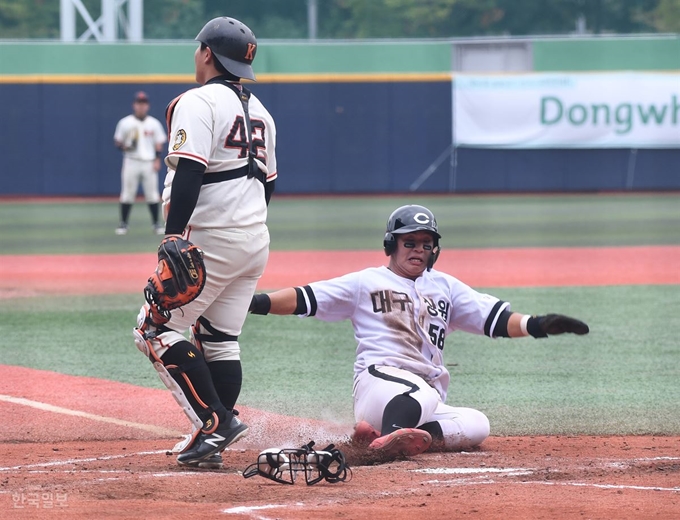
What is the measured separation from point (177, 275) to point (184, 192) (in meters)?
0.31

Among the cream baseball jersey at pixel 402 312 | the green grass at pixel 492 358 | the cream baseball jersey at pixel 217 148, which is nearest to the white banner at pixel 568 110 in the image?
the green grass at pixel 492 358

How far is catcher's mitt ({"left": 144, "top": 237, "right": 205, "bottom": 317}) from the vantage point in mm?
4246

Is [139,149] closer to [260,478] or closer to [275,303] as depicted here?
[275,303]

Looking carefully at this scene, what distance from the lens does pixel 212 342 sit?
15.1ft

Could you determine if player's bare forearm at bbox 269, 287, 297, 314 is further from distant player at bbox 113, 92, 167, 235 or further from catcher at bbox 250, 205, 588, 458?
distant player at bbox 113, 92, 167, 235

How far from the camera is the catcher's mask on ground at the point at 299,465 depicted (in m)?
4.09

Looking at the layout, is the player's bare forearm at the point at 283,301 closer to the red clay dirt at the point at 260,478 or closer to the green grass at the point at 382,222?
the red clay dirt at the point at 260,478

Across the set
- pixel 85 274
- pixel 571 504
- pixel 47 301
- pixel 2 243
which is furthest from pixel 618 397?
pixel 2 243

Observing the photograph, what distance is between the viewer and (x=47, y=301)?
385 inches

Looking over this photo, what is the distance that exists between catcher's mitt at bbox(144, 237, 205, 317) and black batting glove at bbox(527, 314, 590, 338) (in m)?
1.31

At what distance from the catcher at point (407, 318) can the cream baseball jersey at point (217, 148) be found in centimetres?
45

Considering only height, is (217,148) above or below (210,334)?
above

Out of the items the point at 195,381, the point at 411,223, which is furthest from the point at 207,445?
the point at 411,223

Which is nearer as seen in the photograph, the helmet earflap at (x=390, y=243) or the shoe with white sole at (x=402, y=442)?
the shoe with white sole at (x=402, y=442)
